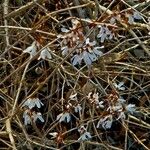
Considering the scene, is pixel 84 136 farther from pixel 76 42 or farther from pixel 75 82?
pixel 76 42

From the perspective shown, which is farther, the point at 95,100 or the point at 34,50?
the point at 95,100

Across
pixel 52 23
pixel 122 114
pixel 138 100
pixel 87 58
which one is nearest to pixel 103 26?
pixel 87 58

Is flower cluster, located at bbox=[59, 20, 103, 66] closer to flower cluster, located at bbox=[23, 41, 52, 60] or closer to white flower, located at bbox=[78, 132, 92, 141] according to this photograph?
flower cluster, located at bbox=[23, 41, 52, 60]

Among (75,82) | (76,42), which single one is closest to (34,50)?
(76,42)

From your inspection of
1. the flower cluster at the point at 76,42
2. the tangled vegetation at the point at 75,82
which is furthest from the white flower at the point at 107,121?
the flower cluster at the point at 76,42

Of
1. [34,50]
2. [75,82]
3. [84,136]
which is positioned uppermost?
[34,50]

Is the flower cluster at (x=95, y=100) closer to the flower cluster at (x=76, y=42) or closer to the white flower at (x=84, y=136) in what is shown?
the white flower at (x=84, y=136)

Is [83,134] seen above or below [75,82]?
below

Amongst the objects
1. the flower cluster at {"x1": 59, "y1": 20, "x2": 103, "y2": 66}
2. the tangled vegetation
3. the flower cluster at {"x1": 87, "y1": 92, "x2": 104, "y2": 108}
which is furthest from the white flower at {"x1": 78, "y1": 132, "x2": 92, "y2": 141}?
the flower cluster at {"x1": 59, "y1": 20, "x2": 103, "y2": 66}

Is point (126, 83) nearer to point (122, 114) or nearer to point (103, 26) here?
point (122, 114)
